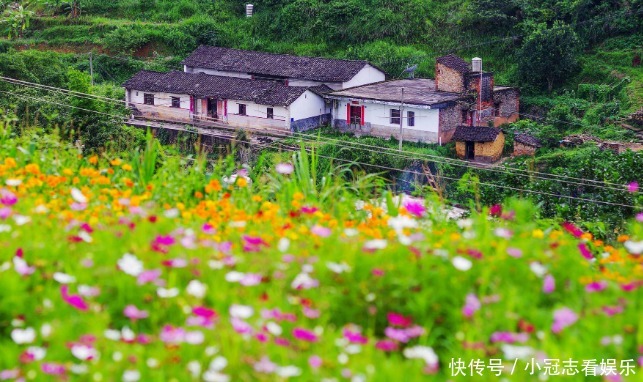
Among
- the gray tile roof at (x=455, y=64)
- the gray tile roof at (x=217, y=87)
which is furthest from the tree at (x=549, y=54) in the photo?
the gray tile roof at (x=217, y=87)

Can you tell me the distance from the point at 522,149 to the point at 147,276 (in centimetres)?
1707

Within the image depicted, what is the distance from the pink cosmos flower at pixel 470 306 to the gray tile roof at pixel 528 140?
54.5ft

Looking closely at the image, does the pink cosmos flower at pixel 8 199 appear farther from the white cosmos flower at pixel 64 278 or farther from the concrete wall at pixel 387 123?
the concrete wall at pixel 387 123

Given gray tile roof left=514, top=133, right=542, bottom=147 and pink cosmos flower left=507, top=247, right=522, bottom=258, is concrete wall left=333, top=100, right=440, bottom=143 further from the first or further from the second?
pink cosmos flower left=507, top=247, right=522, bottom=258

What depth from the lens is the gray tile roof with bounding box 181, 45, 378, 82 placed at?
23484mm

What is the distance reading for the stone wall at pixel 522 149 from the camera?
1908 centimetres

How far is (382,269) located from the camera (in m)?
3.20

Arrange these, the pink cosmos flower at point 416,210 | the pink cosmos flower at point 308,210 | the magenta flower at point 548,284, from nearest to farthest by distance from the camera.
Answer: the magenta flower at point 548,284, the pink cosmos flower at point 308,210, the pink cosmos flower at point 416,210

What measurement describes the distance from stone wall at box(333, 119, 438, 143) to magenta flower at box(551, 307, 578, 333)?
18129 millimetres

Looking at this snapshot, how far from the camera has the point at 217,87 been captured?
23094 mm

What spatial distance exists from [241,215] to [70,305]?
118 cm

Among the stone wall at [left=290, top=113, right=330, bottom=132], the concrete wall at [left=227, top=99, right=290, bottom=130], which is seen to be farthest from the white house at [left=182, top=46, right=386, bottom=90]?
the concrete wall at [left=227, top=99, right=290, bottom=130]

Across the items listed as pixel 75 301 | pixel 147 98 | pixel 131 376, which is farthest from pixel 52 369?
pixel 147 98

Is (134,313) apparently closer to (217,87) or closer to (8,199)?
(8,199)
